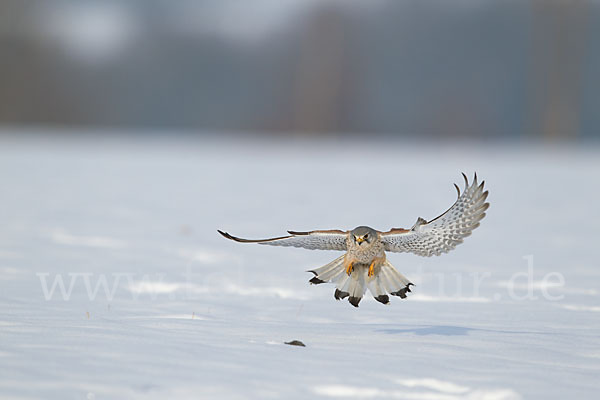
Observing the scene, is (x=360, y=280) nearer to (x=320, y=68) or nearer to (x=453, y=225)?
(x=453, y=225)

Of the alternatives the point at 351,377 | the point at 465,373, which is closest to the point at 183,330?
the point at 351,377

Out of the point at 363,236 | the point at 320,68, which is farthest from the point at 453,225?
the point at 320,68

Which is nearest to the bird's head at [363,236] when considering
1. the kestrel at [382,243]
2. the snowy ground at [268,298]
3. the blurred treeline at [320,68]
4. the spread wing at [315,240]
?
the kestrel at [382,243]

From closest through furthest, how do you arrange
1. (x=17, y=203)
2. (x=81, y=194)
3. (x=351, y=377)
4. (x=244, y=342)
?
(x=351, y=377), (x=244, y=342), (x=17, y=203), (x=81, y=194)

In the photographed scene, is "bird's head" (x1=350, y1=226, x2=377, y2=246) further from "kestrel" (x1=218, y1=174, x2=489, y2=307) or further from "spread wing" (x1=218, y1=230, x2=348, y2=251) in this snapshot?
"spread wing" (x1=218, y1=230, x2=348, y2=251)

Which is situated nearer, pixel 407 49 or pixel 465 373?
pixel 465 373

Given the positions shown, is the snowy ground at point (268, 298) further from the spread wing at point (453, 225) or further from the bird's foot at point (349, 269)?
the spread wing at point (453, 225)

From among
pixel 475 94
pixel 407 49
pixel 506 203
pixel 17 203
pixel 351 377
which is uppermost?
pixel 407 49

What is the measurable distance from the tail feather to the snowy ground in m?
0.23

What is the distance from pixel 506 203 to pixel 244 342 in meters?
8.12

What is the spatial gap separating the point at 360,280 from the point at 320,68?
34.9 metres

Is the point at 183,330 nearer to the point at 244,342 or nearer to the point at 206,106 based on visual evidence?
the point at 244,342

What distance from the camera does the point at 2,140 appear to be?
69.3 feet

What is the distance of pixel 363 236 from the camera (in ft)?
15.3
